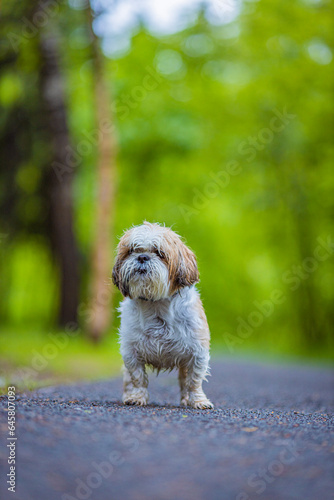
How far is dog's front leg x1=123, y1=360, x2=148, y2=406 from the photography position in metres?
6.47

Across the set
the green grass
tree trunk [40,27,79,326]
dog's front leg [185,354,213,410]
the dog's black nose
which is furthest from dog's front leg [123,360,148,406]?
tree trunk [40,27,79,326]

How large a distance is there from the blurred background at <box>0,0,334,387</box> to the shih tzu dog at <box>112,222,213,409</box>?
656 centimetres

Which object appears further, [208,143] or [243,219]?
[243,219]

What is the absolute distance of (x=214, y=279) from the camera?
35.1 meters

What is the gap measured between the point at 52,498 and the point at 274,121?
2277 centimetres

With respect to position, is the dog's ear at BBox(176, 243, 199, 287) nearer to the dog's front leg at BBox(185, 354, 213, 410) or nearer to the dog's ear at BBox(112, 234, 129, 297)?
the dog's ear at BBox(112, 234, 129, 297)

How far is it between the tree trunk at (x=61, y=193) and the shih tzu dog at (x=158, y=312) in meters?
12.8

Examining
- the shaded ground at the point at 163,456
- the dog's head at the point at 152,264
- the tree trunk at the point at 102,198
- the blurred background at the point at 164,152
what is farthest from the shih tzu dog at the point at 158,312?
the tree trunk at the point at 102,198

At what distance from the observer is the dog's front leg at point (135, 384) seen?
6473 mm

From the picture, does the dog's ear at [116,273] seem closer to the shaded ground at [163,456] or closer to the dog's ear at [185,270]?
the dog's ear at [185,270]

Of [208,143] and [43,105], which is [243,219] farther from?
[43,105]

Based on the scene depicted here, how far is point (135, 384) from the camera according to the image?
6531 millimetres

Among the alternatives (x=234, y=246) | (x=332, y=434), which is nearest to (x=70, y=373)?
(x=332, y=434)

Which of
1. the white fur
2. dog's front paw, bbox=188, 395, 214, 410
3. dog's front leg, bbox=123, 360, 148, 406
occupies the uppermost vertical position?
the white fur
